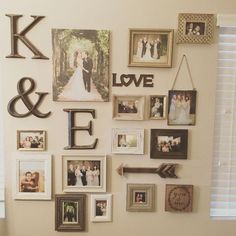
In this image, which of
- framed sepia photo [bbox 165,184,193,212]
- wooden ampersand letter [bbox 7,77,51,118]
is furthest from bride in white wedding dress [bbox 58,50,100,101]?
framed sepia photo [bbox 165,184,193,212]

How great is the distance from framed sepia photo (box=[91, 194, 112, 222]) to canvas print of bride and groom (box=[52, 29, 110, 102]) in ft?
1.83

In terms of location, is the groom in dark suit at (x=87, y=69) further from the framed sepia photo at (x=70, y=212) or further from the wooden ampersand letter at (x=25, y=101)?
the framed sepia photo at (x=70, y=212)

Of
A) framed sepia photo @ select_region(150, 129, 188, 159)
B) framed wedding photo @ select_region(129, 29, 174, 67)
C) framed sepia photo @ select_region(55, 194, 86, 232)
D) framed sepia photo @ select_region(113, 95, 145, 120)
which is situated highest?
framed wedding photo @ select_region(129, 29, 174, 67)

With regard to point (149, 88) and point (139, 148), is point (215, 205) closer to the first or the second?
point (139, 148)

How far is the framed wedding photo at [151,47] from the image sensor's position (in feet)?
5.02

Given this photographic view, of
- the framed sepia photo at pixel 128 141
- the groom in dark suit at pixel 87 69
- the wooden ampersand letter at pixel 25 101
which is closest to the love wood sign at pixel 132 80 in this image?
the groom in dark suit at pixel 87 69

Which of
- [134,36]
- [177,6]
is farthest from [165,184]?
[177,6]

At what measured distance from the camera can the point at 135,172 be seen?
1610 mm

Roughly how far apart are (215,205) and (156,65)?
35.5 inches

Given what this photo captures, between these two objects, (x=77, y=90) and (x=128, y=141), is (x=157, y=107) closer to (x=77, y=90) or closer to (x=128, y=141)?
(x=128, y=141)

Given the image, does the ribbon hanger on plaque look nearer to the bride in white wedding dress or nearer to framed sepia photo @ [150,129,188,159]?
framed sepia photo @ [150,129,188,159]

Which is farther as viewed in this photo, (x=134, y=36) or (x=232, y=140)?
(x=232, y=140)

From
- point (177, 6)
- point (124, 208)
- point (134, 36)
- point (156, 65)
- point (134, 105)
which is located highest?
point (177, 6)

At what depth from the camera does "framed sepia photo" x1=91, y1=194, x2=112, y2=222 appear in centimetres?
163
